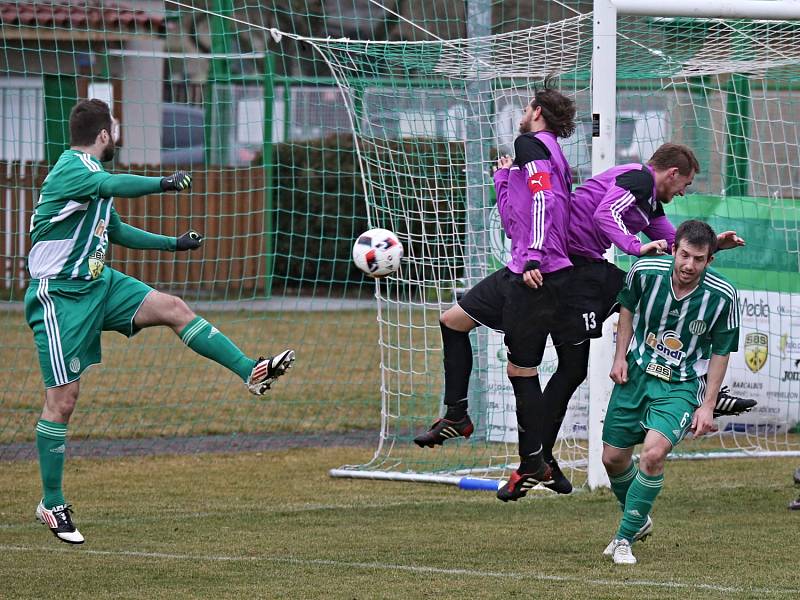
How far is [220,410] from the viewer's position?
39.3 ft

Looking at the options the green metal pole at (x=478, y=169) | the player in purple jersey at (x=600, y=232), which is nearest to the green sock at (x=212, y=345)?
the player in purple jersey at (x=600, y=232)

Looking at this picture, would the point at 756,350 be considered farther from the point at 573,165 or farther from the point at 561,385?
the point at 561,385

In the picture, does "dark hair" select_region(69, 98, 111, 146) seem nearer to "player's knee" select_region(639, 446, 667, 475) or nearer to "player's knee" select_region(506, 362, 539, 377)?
"player's knee" select_region(506, 362, 539, 377)

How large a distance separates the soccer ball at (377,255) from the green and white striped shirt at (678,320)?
1.61 meters

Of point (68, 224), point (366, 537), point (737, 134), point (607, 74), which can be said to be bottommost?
point (366, 537)

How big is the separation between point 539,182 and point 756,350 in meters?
5.12

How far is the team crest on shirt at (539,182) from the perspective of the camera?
6434 millimetres

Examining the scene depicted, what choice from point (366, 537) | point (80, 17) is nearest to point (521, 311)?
point (366, 537)

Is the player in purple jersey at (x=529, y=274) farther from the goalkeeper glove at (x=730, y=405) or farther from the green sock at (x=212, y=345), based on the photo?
the green sock at (x=212, y=345)

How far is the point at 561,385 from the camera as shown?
7051mm

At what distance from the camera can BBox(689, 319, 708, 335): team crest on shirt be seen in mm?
6320

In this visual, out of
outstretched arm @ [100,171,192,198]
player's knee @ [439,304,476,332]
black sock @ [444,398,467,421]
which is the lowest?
black sock @ [444,398,467,421]

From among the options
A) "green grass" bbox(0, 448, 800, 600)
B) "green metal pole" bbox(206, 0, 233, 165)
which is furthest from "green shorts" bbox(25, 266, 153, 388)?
"green metal pole" bbox(206, 0, 233, 165)

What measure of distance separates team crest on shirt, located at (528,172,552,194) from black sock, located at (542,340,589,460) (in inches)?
38.9
